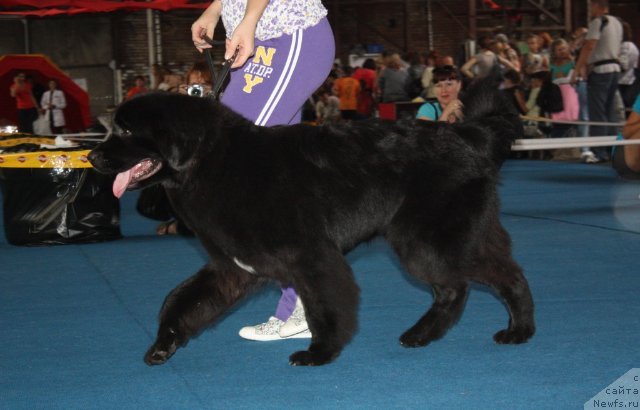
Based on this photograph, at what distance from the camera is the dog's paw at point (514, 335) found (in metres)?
3.37

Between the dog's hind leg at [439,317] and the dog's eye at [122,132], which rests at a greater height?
the dog's eye at [122,132]

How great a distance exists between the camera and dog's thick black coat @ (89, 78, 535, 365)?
9.87 feet

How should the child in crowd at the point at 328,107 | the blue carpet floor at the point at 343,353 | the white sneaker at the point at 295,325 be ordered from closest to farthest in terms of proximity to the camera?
the blue carpet floor at the point at 343,353, the white sneaker at the point at 295,325, the child in crowd at the point at 328,107

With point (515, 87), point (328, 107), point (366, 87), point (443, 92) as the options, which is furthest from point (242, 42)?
point (366, 87)

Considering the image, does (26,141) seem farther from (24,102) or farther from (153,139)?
(24,102)

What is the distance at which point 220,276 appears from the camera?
3256 millimetres

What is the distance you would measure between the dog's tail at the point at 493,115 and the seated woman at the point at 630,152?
450 cm

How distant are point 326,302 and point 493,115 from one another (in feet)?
3.46

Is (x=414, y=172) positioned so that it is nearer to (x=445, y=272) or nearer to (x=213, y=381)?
(x=445, y=272)

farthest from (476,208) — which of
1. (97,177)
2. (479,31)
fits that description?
(479,31)

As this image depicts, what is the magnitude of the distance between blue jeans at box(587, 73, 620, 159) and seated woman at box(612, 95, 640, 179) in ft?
7.22

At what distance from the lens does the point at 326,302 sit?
3043 mm

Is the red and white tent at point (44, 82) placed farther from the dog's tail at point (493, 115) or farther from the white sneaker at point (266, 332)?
the dog's tail at point (493, 115)

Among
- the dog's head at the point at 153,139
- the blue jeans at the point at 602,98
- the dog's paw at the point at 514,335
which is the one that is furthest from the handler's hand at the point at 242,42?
the blue jeans at the point at 602,98
